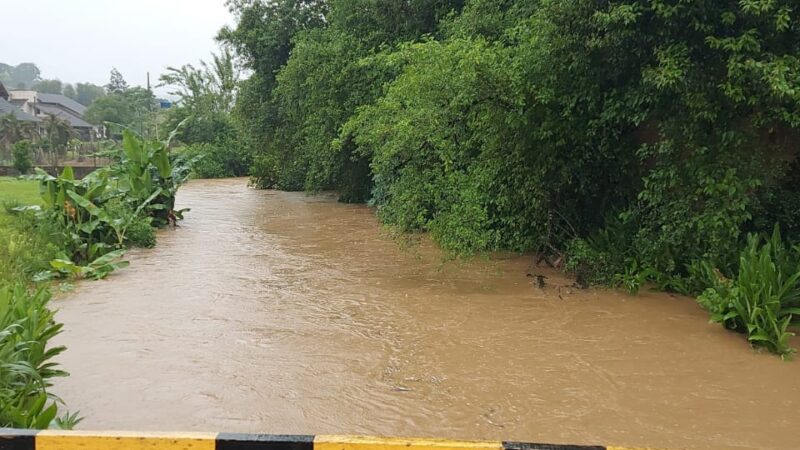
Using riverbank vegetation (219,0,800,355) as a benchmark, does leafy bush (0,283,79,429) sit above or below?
below

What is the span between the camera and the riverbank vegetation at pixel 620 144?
641cm

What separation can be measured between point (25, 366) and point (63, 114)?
57.2 metres

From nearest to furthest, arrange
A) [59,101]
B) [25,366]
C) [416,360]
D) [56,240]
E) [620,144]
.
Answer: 1. [25,366]
2. [416,360]
3. [620,144]
4. [56,240]
5. [59,101]

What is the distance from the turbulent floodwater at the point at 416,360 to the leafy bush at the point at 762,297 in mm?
198

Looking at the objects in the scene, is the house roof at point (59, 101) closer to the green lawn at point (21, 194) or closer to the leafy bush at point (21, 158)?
the leafy bush at point (21, 158)

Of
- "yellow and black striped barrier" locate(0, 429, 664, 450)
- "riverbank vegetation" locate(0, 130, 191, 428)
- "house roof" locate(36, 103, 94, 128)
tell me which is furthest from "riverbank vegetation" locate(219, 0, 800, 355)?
"house roof" locate(36, 103, 94, 128)

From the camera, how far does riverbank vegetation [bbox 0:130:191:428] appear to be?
425 cm

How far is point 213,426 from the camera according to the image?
4.62 m

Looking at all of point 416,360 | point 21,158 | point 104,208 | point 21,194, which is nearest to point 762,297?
point 416,360

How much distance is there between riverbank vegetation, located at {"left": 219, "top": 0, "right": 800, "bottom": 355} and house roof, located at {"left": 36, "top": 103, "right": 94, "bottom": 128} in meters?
46.8

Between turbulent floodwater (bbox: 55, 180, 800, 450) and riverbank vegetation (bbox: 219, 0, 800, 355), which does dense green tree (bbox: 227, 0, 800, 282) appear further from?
turbulent floodwater (bbox: 55, 180, 800, 450)

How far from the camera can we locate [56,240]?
34.7 feet

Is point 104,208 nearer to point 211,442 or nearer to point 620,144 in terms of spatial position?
point 620,144

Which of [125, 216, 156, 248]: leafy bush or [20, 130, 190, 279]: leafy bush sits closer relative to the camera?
[20, 130, 190, 279]: leafy bush
